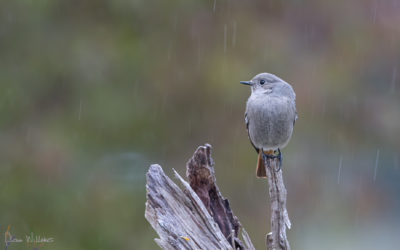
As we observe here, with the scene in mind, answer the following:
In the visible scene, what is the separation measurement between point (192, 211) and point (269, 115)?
A: 1.55 meters

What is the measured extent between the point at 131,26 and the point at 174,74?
0.91 metres

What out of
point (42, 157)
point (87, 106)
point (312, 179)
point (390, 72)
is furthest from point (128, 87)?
point (390, 72)

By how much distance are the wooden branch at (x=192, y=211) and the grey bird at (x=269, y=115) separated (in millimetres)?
1095

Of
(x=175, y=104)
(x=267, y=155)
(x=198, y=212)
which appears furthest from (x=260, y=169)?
(x=175, y=104)

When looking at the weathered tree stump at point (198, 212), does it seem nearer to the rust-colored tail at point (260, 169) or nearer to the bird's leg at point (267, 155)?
the bird's leg at point (267, 155)

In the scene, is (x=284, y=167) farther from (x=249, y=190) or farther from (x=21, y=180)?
(x=21, y=180)

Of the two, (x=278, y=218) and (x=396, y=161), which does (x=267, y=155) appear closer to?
(x=278, y=218)

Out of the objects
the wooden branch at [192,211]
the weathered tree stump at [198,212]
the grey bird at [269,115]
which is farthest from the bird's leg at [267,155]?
the wooden branch at [192,211]

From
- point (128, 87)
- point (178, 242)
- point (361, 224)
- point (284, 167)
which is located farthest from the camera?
point (361, 224)

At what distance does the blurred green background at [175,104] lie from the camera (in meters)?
7.99

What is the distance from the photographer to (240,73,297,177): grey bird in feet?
19.1

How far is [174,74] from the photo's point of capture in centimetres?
864

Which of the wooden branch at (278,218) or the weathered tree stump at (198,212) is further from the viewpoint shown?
the wooden branch at (278,218)

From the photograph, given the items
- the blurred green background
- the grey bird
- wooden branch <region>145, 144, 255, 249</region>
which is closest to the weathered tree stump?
wooden branch <region>145, 144, 255, 249</region>
